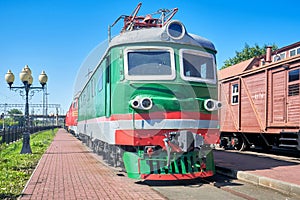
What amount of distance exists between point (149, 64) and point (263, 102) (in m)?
7.37

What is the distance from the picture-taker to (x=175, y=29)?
28.7 ft

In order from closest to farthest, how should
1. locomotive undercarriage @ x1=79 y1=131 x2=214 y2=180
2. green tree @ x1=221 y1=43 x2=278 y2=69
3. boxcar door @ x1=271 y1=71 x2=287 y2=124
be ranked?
locomotive undercarriage @ x1=79 y1=131 x2=214 y2=180
boxcar door @ x1=271 y1=71 x2=287 y2=124
green tree @ x1=221 y1=43 x2=278 y2=69

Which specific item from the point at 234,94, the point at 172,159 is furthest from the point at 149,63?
the point at 234,94

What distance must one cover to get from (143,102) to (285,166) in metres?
5.43

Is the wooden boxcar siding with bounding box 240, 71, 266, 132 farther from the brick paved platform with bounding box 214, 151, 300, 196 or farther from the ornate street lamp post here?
the ornate street lamp post

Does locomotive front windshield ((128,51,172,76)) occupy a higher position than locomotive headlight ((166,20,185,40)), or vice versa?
locomotive headlight ((166,20,185,40))

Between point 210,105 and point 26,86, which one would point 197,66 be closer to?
point 210,105

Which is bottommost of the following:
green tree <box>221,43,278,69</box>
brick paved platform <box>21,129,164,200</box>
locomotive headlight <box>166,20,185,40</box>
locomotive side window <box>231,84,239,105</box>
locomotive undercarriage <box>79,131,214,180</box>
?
brick paved platform <box>21,129,164,200</box>

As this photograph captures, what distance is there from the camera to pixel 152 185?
8.27 m

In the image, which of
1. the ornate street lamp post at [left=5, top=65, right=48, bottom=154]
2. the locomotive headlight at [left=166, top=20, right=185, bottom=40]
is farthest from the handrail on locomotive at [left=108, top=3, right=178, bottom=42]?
the ornate street lamp post at [left=5, top=65, right=48, bottom=154]

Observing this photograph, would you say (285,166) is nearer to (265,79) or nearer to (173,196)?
(265,79)

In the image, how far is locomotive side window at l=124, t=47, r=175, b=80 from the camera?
27.5ft

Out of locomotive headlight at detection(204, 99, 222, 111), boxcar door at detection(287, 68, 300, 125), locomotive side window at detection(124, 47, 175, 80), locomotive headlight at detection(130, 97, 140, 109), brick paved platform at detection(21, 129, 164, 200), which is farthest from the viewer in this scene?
boxcar door at detection(287, 68, 300, 125)

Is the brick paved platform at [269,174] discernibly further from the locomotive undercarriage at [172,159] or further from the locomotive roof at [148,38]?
the locomotive roof at [148,38]
